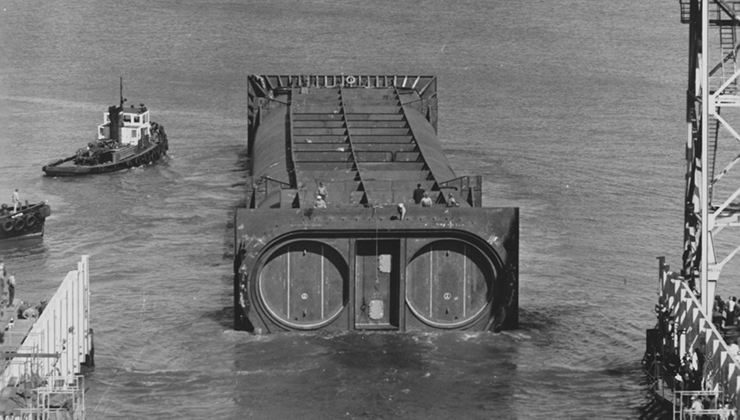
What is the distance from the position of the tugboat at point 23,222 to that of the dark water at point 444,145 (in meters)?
1.17

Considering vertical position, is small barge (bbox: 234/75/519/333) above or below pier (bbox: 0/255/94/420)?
above

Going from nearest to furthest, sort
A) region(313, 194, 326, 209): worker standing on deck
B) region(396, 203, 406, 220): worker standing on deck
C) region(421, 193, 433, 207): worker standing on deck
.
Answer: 1. region(396, 203, 406, 220): worker standing on deck
2. region(313, 194, 326, 209): worker standing on deck
3. region(421, 193, 433, 207): worker standing on deck

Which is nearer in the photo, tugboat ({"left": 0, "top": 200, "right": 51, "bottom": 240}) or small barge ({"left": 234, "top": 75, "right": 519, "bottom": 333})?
small barge ({"left": 234, "top": 75, "right": 519, "bottom": 333})

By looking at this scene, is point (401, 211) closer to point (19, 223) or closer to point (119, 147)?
point (19, 223)

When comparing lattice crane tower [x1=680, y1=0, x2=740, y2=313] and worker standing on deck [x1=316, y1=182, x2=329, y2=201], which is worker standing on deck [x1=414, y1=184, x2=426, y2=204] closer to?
worker standing on deck [x1=316, y1=182, x2=329, y2=201]

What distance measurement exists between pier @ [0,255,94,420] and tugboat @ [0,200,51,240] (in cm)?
2163

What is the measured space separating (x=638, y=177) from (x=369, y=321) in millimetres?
35843

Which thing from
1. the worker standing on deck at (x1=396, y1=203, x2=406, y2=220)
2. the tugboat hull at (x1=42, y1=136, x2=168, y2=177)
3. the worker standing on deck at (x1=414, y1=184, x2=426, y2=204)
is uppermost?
the tugboat hull at (x1=42, y1=136, x2=168, y2=177)

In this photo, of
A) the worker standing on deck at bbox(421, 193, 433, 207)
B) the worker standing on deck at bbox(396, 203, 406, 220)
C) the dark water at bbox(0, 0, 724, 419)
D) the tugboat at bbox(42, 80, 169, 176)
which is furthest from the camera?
the tugboat at bbox(42, 80, 169, 176)

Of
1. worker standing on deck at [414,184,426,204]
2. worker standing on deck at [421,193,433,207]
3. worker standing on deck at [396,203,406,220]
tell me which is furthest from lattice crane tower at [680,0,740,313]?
worker standing on deck at [414,184,426,204]

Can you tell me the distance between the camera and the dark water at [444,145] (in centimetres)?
5534

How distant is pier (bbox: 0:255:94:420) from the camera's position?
44.5m

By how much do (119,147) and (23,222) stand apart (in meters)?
22.0

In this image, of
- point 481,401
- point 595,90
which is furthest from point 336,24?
point 481,401
